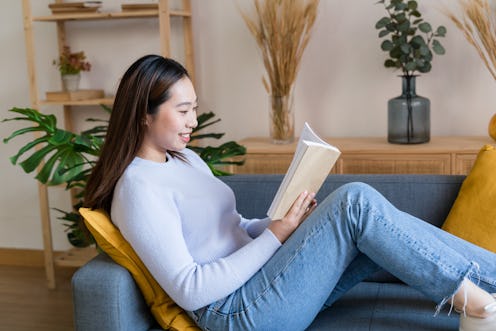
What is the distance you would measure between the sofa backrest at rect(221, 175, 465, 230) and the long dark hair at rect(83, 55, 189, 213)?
65 cm

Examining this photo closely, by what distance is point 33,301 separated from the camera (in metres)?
3.68

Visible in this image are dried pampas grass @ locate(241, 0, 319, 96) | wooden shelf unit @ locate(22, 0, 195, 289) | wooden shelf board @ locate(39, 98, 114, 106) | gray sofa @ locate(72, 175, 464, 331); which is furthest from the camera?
wooden shelf board @ locate(39, 98, 114, 106)

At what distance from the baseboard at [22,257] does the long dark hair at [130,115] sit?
229cm

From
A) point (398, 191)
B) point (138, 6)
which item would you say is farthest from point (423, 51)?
point (138, 6)

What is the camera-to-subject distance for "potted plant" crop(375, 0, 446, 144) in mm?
3230

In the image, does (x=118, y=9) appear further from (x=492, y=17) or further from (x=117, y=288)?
(x=117, y=288)

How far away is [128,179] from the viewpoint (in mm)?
2014

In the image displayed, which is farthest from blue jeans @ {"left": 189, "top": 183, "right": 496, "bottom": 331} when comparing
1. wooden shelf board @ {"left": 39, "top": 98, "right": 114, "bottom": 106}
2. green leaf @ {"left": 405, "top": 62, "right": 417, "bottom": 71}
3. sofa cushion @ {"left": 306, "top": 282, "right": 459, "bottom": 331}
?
wooden shelf board @ {"left": 39, "top": 98, "right": 114, "bottom": 106}

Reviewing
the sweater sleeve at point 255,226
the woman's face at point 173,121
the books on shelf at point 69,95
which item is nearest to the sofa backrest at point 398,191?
the sweater sleeve at point 255,226

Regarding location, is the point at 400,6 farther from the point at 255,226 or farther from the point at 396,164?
the point at 255,226

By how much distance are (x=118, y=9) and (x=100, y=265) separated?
214cm

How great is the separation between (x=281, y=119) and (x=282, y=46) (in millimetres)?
343

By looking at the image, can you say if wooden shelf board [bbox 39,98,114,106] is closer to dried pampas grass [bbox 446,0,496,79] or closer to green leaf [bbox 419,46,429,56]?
green leaf [bbox 419,46,429,56]

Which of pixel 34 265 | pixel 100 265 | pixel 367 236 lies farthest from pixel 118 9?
pixel 367 236
